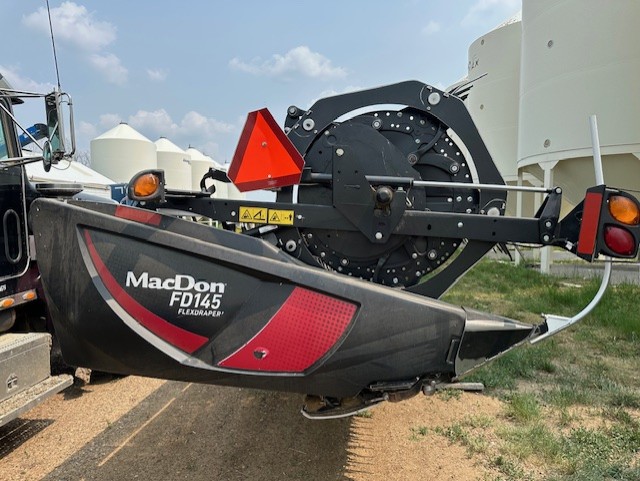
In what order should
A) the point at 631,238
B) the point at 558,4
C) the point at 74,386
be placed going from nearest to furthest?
the point at 631,238 → the point at 74,386 → the point at 558,4

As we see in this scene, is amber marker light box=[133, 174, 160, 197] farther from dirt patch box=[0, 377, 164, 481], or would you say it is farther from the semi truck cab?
dirt patch box=[0, 377, 164, 481]

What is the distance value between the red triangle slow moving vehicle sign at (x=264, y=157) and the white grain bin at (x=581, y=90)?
355 inches

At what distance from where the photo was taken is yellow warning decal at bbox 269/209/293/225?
2.64 metres

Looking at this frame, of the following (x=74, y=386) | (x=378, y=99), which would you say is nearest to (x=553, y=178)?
(x=378, y=99)

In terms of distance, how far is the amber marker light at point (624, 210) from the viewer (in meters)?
2.16

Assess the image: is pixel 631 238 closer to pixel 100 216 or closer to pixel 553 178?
pixel 100 216

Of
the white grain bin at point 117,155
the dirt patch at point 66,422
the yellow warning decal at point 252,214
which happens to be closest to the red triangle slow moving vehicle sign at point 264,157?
the yellow warning decal at point 252,214

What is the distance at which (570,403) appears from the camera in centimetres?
378

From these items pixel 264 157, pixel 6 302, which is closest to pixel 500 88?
pixel 264 157

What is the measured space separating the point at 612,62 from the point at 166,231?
10363 mm

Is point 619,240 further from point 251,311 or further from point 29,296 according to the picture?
point 29,296

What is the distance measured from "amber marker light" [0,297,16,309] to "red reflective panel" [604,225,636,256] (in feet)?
12.3

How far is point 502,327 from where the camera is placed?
2020 millimetres

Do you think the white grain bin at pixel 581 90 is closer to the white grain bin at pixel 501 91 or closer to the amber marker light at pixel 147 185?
the white grain bin at pixel 501 91
